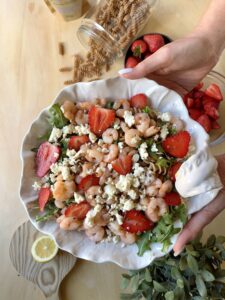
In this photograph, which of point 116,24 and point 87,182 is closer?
point 87,182

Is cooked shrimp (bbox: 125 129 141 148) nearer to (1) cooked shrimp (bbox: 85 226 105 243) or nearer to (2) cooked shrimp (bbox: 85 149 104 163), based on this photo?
(2) cooked shrimp (bbox: 85 149 104 163)

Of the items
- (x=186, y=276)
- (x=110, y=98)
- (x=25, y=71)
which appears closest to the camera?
(x=186, y=276)

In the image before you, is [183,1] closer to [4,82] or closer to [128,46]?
[128,46]

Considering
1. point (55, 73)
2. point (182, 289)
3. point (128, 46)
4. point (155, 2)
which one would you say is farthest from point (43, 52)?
point (182, 289)

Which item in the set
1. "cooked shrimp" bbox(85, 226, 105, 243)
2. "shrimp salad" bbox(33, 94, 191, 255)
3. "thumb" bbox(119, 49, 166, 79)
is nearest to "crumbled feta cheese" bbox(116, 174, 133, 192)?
"shrimp salad" bbox(33, 94, 191, 255)

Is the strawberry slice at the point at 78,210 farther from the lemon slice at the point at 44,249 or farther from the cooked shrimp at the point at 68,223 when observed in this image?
the lemon slice at the point at 44,249

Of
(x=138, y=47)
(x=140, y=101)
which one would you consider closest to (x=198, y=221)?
(x=140, y=101)

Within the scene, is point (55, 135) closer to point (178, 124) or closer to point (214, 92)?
point (178, 124)
